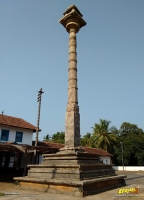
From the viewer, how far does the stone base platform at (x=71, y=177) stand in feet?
23.2

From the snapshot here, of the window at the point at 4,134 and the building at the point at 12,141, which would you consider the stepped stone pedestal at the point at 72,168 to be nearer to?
the building at the point at 12,141

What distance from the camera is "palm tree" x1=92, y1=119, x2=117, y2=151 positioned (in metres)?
36.0

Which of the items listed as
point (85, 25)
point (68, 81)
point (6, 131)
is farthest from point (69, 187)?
point (6, 131)

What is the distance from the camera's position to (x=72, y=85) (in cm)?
1179

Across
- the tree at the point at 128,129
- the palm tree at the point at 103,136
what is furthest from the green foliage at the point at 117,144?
the tree at the point at 128,129

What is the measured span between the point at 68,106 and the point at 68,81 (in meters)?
1.86

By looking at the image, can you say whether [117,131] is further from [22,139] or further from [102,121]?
[22,139]

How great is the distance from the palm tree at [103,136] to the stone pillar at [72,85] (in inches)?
1022

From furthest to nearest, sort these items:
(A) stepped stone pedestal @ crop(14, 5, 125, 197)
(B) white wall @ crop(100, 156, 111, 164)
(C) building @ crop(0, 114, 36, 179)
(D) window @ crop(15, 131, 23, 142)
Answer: (B) white wall @ crop(100, 156, 111, 164), (D) window @ crop(15, 131, 23, 142), (C) building @ crop(0, 114, 36, 179), (A) stepped stone pedestal @ crop(14, 5, 125, 197)


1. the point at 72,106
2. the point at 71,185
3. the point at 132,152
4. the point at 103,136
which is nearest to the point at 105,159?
the point at 103,136

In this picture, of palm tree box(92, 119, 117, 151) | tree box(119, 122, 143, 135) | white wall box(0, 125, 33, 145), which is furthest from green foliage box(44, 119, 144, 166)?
white wall box(0, 125, 33, 145)

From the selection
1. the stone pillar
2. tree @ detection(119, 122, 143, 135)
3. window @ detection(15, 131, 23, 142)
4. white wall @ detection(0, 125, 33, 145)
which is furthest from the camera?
tree @ detection(119, 122, 143, 135)

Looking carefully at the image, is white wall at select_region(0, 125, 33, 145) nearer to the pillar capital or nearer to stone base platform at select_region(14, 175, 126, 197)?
stone base platform at select_region(14, 175, 126, 197)

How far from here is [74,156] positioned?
30.1ft
